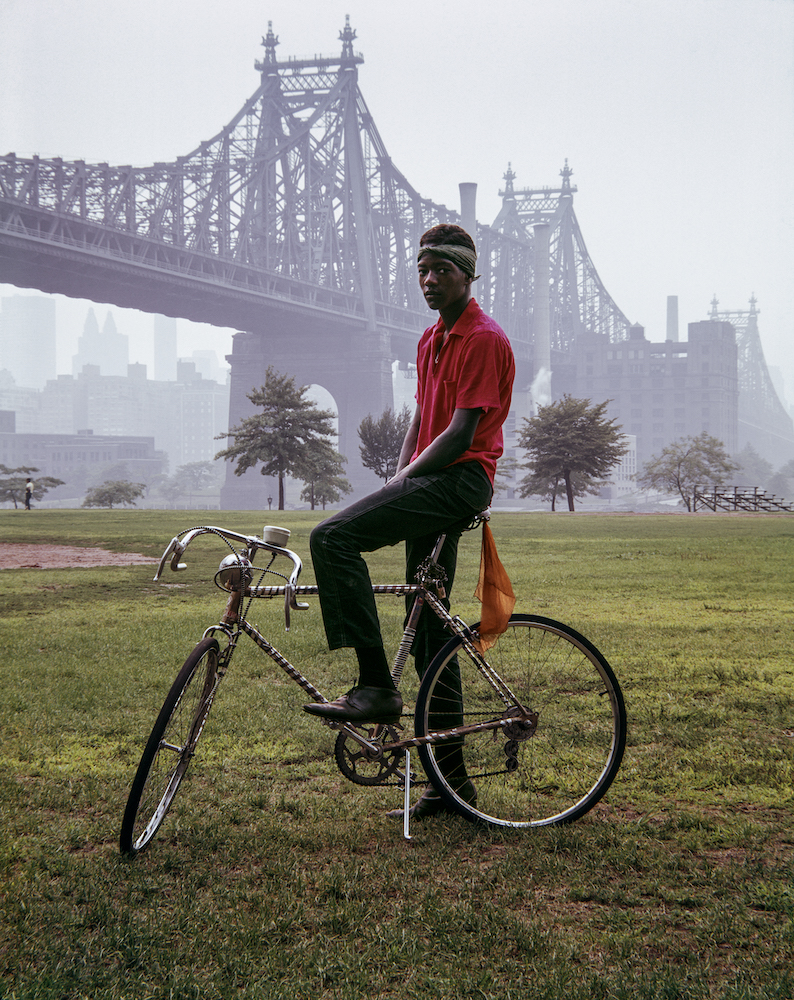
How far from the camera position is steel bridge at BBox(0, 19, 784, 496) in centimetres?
5100

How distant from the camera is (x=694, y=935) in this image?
95.5 inches

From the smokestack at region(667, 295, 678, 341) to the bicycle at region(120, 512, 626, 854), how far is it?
193570 millimetres

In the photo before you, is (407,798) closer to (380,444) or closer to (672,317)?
(380,444)

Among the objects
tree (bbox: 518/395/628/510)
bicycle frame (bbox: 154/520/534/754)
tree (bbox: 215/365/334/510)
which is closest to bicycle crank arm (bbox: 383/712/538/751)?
bicycle frame (bbox: 154/520/534/754)

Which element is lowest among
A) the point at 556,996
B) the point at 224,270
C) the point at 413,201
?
the point at 556,996

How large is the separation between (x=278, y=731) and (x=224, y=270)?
197 ft

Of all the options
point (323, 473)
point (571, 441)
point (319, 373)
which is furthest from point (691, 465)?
point (319, 373)

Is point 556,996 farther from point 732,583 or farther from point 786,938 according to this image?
point 732,583

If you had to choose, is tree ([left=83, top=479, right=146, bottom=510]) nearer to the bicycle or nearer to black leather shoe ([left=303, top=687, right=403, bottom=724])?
the bicycle

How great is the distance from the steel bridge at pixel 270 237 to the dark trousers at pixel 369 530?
1905 inches

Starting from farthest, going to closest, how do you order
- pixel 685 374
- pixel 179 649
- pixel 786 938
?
pixel 685 374 → pixel 179 649 → pixel 786 938

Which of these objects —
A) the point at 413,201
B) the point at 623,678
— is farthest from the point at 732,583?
the point at 413,201

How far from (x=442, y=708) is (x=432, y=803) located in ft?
1.24

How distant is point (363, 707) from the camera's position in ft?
9.64
